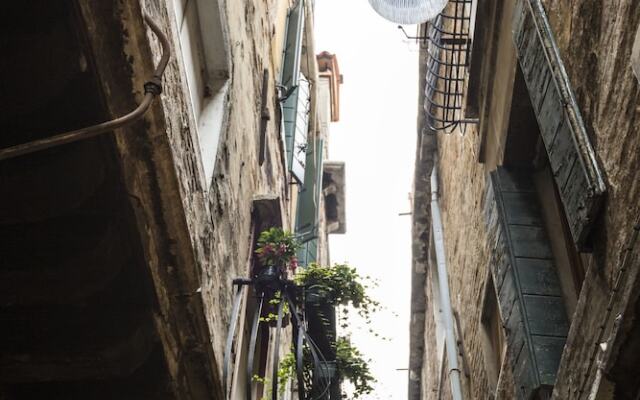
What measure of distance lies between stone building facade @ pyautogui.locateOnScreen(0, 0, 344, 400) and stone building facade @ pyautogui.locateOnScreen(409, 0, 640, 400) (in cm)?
160

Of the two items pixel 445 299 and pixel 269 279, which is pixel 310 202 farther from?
pixel 269 279

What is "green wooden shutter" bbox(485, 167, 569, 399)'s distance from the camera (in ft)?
12.7

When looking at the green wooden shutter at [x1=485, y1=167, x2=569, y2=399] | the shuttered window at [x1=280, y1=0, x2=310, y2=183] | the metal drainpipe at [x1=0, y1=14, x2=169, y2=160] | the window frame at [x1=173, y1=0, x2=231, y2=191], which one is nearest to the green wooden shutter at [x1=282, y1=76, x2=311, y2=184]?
the shuttered window at [x1=280, y1=0, x2=310, y2=183]

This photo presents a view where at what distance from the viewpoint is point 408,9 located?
17.3 feet

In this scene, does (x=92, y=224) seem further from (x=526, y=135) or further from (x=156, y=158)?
(x=526, y=135)

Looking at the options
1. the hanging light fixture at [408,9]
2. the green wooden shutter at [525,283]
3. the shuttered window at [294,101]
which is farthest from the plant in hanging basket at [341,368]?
the shuttered window at [294,101]

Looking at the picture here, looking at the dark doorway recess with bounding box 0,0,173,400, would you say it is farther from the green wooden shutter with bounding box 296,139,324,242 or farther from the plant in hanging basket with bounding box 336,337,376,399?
the green wooden shutter with bounding box 296,139,324,242

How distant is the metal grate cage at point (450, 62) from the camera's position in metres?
6.04

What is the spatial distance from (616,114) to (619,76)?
0.44 feet

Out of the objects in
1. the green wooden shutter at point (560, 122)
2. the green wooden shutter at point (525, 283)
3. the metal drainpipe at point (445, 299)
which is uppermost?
the green wooden shutter at point (560, 122)

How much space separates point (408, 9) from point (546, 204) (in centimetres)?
169

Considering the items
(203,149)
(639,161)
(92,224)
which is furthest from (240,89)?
(639,161)

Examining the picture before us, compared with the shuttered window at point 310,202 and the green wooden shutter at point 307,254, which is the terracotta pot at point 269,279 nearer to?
the green wooden shutter at point 307,254

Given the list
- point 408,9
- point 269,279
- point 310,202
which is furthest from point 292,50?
point 269,279
